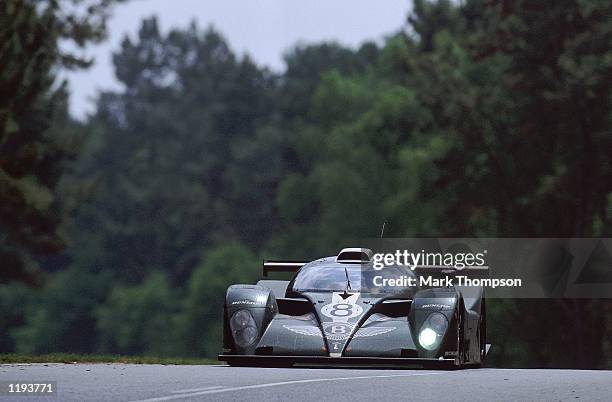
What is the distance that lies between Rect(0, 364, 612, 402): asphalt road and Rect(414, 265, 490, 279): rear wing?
403 cm

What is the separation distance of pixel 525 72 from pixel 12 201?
47.5 ft

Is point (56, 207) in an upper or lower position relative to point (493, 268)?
upper

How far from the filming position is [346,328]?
699 inches

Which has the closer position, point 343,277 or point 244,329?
point 244,329

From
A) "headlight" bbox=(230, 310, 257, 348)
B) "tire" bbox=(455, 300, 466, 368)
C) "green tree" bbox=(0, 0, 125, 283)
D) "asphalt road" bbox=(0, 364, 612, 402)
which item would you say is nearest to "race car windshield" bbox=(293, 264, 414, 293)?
"tire" bbox=(455, 300, 466, 368)

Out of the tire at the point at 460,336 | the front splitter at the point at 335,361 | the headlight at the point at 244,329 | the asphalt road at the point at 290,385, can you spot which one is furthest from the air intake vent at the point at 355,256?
the asphalt road at the point at 290,385

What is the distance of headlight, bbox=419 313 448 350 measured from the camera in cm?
1780

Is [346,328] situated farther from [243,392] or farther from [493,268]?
[493,268]

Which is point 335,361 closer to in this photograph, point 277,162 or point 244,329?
point 244,329

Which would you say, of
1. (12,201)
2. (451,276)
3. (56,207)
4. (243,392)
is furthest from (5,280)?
(243,392)

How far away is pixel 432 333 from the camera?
17812 millimetres

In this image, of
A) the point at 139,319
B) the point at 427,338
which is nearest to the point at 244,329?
the point at 427,338

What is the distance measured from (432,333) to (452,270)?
9.44 feet

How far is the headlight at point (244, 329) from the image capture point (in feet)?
59.3
